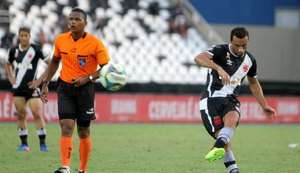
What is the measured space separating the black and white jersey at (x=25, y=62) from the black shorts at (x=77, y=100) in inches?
183

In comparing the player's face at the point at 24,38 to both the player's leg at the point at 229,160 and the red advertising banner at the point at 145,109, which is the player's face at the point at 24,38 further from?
the red advertising banner at the point at 145,109

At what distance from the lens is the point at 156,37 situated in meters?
31.4

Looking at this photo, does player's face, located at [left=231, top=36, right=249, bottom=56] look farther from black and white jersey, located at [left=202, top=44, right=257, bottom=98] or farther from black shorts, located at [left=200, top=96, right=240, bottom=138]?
black shorts, located at [left=200, top=96, right=240, bottom=138]

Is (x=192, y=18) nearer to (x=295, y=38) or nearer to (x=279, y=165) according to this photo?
(x=295, y=38)

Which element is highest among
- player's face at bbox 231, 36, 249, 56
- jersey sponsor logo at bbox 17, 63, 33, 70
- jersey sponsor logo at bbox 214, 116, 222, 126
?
player's face at bbox 231, 36, 249, 56

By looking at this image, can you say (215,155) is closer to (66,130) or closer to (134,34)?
(66,130)

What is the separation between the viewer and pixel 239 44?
32.9 ft

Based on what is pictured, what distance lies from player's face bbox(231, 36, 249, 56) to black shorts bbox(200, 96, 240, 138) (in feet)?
2.21

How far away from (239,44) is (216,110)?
3.24 ft

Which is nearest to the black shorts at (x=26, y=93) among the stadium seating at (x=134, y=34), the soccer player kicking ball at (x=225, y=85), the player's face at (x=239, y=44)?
the soccer player kicking ball at (x=225, y=85)

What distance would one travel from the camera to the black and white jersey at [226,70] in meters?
10.2

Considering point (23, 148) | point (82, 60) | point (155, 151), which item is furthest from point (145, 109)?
point (82, 60)

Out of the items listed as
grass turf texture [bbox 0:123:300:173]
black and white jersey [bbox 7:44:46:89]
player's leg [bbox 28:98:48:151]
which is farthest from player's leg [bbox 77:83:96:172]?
black and white jersey [bbox 7:44:46:89]

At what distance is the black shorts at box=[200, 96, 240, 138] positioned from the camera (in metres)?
10.1
